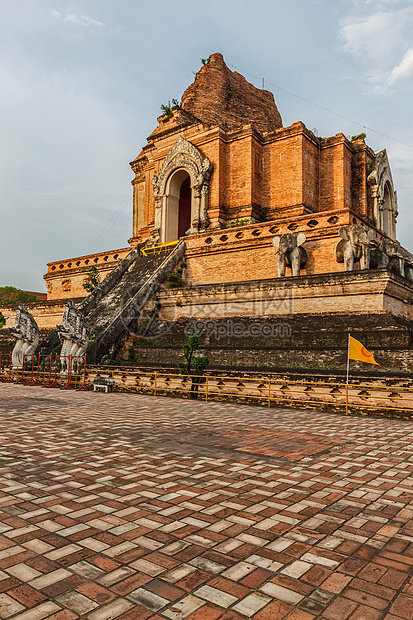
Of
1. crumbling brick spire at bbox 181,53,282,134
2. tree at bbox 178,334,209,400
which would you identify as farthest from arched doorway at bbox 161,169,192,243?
tree at bbox 178,334,209,400

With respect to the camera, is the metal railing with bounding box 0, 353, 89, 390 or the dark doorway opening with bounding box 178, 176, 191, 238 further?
the dark doorway opening with bounding box 178, 176, 191, 238

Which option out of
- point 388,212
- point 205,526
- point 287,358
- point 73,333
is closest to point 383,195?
point 388,212

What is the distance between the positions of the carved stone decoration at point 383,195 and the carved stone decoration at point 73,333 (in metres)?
15.8

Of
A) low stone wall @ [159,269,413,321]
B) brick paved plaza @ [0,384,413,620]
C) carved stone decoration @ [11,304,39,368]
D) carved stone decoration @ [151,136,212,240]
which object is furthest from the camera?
carved stone decoration @ [151,136,212,240]

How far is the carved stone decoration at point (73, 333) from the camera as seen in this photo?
44.7 ft

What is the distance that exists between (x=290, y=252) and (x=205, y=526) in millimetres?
13150

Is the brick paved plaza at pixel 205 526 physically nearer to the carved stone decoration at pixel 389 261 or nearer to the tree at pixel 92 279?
the carved stone decoration at pixel 389 261

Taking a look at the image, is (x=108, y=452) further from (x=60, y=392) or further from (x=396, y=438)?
(x=60, y=392)

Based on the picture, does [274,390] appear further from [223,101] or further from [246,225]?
[223,101]

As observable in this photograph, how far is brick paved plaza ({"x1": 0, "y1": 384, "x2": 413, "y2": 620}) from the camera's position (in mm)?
2223

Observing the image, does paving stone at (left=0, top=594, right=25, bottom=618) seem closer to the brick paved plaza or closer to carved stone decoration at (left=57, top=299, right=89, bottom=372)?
the brick paved plaza

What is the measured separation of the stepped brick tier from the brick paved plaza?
7.73 metres

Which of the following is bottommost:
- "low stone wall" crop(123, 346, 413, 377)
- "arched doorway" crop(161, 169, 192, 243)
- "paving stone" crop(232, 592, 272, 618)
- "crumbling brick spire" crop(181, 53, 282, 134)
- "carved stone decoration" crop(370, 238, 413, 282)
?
"paving stone" crop(232, 592, 272, 618)

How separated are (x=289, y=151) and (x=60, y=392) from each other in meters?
15.3
